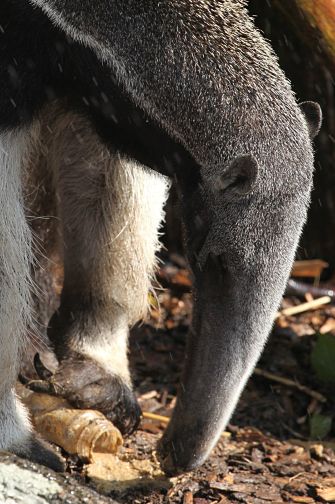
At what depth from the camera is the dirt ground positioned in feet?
17.5

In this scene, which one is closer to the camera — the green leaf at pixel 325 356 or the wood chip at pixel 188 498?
the wood chip at pixel 188 498

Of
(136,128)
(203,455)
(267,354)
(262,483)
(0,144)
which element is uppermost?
(136,128)

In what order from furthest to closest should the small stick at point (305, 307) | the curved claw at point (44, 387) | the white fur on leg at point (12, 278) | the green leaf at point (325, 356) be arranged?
the small stick at point (305, 307) → the green leaf at point (325, 356) → the curved claw at point (44, 387) → the white fur on leg at point (12, 278)

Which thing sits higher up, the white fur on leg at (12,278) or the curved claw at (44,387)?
the white fur on leg at (12,278)

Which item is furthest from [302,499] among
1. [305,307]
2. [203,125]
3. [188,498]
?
[305,307]

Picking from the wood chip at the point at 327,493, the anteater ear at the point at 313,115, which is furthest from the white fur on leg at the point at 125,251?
the wood chip at the point at 327,493

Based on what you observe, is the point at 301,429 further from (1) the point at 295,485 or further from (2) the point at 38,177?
(2) the point at 38,177

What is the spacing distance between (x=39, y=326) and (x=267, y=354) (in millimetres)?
1885

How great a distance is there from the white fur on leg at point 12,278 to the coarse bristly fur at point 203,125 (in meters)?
0.18

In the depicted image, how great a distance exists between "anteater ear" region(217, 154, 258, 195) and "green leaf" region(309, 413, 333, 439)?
2.50 meters

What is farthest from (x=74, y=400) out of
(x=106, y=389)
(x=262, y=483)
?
(x=262, y=483)

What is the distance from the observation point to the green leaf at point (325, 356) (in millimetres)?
6797

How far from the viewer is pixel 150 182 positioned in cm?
575

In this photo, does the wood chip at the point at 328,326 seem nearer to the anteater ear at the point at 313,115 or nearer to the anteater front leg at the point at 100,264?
the anteater front leg at the point at 100,264
